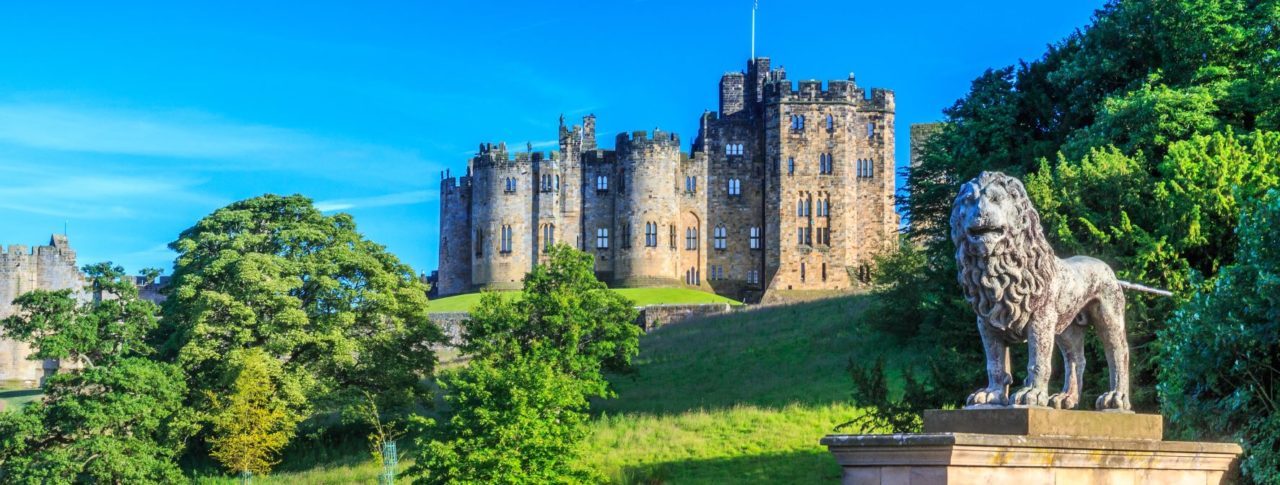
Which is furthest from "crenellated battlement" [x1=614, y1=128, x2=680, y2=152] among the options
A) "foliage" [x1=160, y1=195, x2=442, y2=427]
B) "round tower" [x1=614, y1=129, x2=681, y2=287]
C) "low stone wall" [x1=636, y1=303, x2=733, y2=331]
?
"foliage" [x1=160, y1=195, x2=442, y2=427]

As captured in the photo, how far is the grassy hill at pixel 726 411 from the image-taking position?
3956 centimetres

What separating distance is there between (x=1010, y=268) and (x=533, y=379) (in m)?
30.8

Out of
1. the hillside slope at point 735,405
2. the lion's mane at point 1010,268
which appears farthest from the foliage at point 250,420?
the lion's mane at point 1010,268

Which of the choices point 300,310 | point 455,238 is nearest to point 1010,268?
point 300,310

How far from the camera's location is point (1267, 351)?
72.3 ft

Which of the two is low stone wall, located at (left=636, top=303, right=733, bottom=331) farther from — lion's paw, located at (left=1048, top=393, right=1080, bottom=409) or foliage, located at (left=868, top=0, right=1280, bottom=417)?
lion's paw, located at (left=1048, top=393, right=1080, bottom=409)

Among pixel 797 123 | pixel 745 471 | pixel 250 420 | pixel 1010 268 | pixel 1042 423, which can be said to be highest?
pixel 797 123

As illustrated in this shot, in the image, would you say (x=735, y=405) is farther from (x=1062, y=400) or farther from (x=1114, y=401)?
(x=1062, y=400)

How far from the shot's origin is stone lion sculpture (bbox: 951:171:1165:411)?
497 inches

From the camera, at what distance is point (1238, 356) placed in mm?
22547

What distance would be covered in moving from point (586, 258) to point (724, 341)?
39.6ft

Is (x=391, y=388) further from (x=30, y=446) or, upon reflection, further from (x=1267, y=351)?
(x=1267, y=351)

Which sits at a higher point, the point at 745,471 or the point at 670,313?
the point at 670,313

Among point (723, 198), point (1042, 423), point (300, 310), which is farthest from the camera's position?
point (723, 198)
